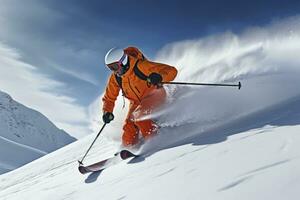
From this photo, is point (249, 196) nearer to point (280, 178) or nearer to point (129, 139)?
point (280, 178)

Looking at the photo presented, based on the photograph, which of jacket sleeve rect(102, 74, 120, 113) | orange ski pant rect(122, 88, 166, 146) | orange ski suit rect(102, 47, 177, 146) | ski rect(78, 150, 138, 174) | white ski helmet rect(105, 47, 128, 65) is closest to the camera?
ski rect(78, 150, 138, 174)

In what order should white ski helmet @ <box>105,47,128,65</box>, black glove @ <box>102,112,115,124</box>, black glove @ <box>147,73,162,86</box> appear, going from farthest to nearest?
black glove @ <box>102,112,115,124</box> < white ski helmet @ <box>105,47,128,65</box> < black glove @ <box>147,73,162,86</box>

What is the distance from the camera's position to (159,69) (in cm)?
693

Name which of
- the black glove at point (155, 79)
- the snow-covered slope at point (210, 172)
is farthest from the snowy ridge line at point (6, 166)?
the snow-covered slope at point (210, 172)

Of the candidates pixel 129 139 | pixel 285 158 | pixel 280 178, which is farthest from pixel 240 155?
pixel 129 139

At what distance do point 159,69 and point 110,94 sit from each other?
121 cm

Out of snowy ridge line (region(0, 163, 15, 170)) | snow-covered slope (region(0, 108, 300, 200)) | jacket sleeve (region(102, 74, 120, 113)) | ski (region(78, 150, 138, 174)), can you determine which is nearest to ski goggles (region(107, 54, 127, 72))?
jacket sleeve (region(102, 74, 120, 113))

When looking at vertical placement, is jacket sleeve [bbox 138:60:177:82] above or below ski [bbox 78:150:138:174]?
above

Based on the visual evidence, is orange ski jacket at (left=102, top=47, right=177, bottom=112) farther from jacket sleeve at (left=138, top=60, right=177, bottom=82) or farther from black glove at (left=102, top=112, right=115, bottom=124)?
black glove at (left=102, top=112, right=115, bottom=124)

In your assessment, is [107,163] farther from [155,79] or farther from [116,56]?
[116,56]

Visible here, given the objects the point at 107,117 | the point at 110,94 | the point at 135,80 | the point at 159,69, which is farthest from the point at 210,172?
the point at 110,94

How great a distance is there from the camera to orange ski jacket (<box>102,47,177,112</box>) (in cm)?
697

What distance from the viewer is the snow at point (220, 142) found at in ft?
12.5

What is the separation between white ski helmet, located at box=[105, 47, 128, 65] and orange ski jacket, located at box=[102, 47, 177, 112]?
11 cm
